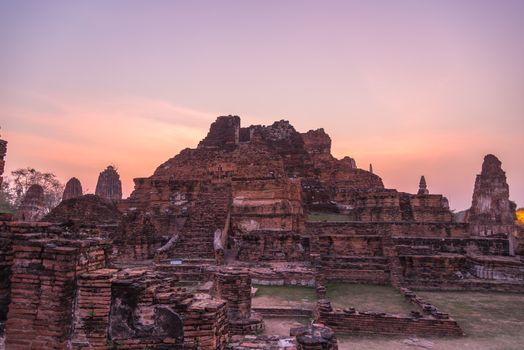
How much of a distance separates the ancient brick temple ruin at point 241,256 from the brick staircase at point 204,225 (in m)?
0.06

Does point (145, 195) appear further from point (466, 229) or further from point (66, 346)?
point (66, 346)

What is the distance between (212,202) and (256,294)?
8.54 metres

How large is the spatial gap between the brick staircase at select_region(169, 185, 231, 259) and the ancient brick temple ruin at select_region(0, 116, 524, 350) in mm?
63

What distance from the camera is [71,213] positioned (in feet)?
89.9

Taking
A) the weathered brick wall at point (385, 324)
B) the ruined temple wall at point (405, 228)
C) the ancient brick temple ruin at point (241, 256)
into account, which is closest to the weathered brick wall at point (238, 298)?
the ancient brick temple ruin at point (241, 256)

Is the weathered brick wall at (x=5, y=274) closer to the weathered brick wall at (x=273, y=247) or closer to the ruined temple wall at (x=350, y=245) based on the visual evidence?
the weathered brick wall at (x=273, y=247)

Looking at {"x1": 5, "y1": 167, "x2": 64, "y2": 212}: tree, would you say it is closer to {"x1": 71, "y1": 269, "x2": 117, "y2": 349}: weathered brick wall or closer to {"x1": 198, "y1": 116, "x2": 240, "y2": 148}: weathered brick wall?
{"x1": 198, "y1": 116, "x2": 240, "y2": 148}: weathered brick wall

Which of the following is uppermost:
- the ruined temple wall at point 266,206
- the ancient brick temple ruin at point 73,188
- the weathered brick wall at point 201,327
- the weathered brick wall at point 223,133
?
the weathered brick wall at point 223,133

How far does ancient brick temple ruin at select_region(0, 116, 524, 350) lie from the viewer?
4.41 m

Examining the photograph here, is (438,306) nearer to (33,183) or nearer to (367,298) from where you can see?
(367,298)

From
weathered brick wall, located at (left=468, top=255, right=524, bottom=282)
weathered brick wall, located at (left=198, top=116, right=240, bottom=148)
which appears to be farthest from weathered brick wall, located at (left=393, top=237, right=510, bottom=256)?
weathered brick wall, located at (left=198, top=116, right=240, bottom=148)

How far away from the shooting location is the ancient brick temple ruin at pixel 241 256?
14.5 feet

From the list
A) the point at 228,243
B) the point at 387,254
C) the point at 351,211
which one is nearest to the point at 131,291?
the point at 387,254

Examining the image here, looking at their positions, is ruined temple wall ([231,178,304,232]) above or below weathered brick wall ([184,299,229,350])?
above
